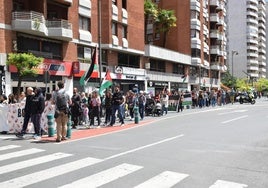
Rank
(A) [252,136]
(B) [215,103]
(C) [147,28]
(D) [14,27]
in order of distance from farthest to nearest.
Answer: (C) [147,28] → (B) [215,103] → (D) [14,27] → (A) [252,136]

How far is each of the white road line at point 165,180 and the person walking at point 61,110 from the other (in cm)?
608

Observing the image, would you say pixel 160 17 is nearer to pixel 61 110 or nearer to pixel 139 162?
pixel 61 110

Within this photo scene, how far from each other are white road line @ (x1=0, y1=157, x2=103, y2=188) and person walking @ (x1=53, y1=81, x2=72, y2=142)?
387cm

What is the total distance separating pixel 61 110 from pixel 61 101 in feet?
0.96

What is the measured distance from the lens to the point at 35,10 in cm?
3425

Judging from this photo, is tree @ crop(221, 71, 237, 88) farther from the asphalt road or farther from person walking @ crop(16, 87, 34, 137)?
person walking @ crop(16, 87, 34, 137)

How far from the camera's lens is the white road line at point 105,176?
7961 mm

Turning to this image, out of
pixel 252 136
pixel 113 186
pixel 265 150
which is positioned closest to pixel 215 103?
pixel 252 136

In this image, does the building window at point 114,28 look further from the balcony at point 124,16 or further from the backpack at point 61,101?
the backpack at point 61,101

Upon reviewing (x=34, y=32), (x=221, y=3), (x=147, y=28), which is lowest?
(x=34, y=32)

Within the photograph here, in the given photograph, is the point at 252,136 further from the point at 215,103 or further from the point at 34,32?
the point at 215,103

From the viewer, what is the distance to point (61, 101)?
47.4ft

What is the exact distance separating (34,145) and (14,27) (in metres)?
19.6

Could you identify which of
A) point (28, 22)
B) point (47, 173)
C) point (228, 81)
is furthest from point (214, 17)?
point (47, 173)
